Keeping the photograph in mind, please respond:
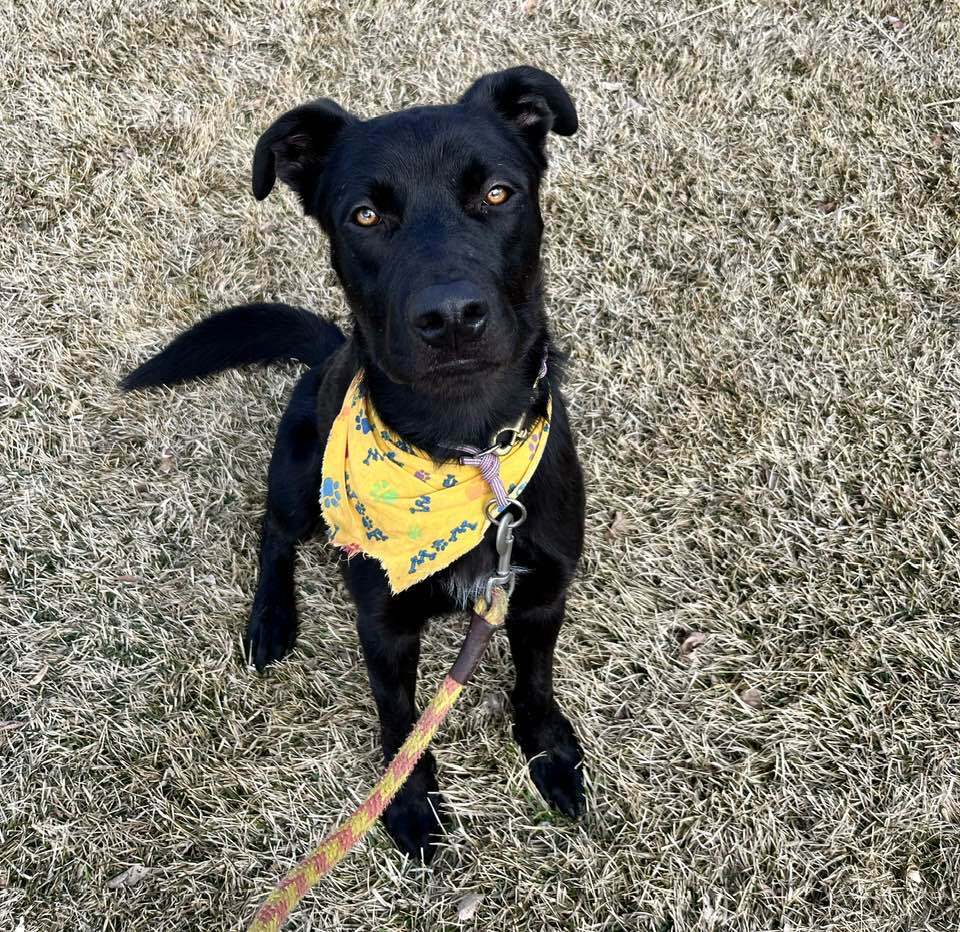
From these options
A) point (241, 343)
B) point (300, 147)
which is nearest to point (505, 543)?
point (300, 147)

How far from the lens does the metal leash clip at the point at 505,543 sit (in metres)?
2.27

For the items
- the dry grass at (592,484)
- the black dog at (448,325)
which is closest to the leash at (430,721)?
the black dog at (448,325)

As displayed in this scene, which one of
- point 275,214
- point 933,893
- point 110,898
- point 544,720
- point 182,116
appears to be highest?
point 182,116

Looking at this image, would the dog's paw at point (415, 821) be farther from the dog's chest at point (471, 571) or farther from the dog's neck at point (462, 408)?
the dog's neck at point (462, 408)

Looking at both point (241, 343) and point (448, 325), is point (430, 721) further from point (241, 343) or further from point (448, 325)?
point (241, 343)

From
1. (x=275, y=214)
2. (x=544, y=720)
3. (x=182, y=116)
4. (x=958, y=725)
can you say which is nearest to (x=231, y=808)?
(x=544, y=720)

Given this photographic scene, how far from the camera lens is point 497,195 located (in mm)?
2215

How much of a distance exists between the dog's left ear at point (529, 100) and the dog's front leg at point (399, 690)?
4.63 feet

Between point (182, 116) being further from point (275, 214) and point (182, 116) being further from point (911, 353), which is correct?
point (911, 353)

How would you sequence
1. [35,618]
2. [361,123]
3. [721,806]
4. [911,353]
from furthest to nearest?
[911,353], [35,618], [721,806], [361,123]

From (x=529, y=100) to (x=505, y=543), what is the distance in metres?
1.32

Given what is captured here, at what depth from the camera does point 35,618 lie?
341cm

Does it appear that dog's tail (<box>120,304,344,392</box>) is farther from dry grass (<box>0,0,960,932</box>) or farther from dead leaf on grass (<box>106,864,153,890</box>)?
dead leaf on grass (<box>106,864,153,890</box>)

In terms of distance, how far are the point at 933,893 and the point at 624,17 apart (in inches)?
187
